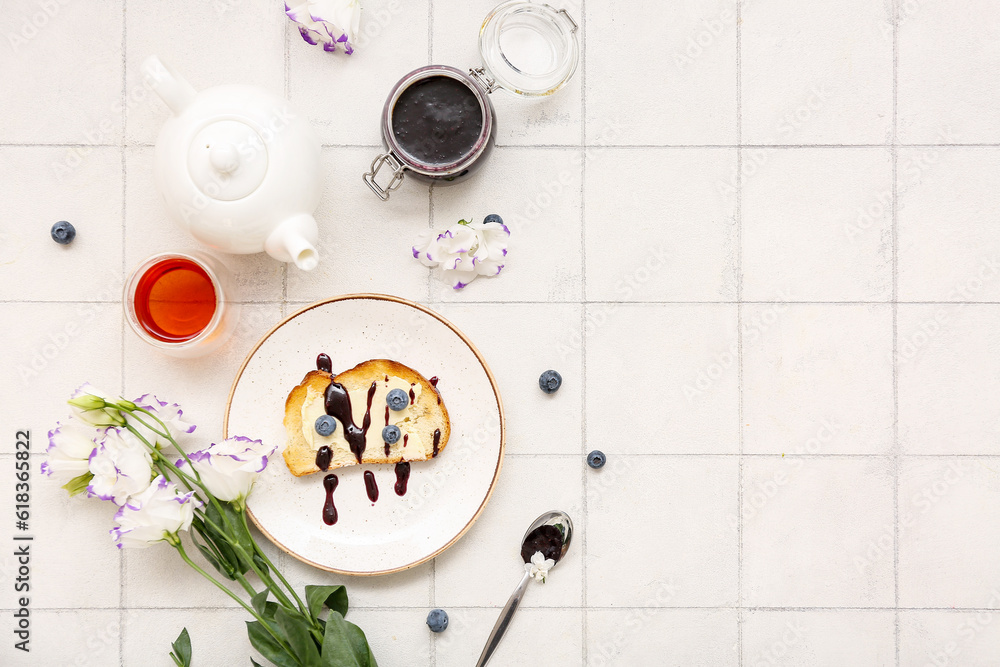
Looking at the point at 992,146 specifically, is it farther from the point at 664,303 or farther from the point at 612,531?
the point at 612,531

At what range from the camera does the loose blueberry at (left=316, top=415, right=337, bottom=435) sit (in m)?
1.16

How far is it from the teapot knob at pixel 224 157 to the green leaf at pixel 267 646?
0.82 meters

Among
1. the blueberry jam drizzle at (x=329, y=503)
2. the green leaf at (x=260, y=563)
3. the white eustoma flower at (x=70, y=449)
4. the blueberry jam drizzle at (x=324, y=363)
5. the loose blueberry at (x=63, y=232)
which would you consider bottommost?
the green leaf at (x=260, y=563)

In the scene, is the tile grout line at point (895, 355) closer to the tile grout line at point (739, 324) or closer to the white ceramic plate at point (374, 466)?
the tile grout line at point (739, 324)

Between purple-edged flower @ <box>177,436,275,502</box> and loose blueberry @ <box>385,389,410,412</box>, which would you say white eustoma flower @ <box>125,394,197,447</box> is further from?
loose blueberry @ <box>385,389,410,412</box>

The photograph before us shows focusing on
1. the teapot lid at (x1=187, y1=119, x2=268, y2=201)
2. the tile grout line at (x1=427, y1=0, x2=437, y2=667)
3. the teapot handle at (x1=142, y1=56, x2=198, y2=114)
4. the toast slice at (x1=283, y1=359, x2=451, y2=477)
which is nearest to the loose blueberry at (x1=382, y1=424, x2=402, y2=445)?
the toast slice at (x1=283, y1=359, x2=451, y2=477)

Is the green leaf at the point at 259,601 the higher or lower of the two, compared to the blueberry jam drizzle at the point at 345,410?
lower

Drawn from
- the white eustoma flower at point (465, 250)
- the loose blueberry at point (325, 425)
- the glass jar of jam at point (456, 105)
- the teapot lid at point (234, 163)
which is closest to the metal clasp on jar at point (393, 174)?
the glass jar of jam at point (456, 105)

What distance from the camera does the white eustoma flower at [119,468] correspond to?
107cm

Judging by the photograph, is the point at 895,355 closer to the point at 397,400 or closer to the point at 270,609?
the point at 397,400

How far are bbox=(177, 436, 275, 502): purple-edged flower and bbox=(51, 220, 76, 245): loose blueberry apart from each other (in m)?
0.50

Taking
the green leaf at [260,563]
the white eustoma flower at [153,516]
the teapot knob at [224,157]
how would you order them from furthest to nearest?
the green leaf at [260,563] → the white eustoma flower at [153,516] → the teapot knob at [224,157]

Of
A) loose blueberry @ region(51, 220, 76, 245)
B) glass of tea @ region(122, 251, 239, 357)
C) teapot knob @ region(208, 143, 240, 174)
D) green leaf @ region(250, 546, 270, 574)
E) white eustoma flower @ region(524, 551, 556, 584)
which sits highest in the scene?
teapot knob @ region(208, 143, 240, 174)

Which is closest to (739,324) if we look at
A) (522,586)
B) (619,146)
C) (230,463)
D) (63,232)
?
(619,146)
